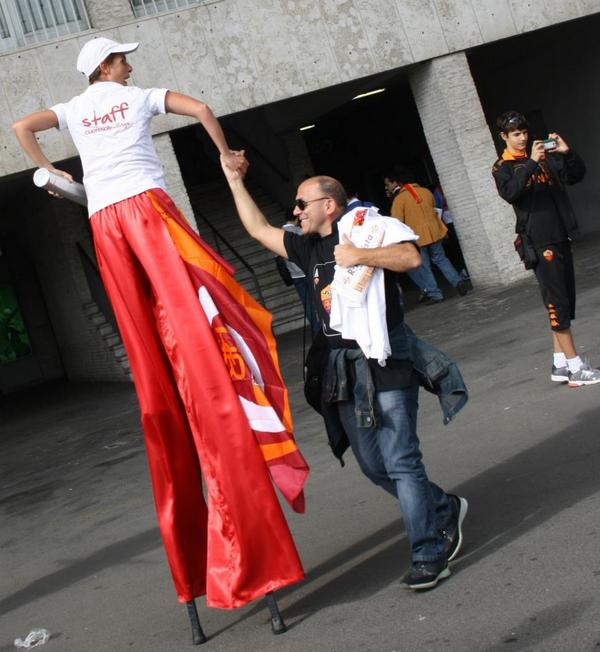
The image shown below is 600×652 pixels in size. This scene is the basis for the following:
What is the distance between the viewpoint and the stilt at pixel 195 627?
4.88 metres

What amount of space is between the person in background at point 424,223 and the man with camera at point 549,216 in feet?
27.0

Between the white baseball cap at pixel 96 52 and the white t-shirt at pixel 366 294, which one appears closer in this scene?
the white t-shirt at pixel 366 294

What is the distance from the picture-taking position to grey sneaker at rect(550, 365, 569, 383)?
830 centimetres

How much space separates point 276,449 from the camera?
15.9 ft

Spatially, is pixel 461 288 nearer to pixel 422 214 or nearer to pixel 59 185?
pixel 422 214

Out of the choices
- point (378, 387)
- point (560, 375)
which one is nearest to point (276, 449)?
point (378, 387)

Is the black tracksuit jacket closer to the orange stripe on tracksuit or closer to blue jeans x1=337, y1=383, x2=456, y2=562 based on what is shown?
blue jeans x1=337, y1=383, x2=456, y2=562

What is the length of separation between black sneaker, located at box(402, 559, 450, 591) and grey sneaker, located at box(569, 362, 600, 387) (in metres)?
3.49

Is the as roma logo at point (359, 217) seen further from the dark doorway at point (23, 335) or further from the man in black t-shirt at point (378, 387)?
the dark doorway at point (23, 335)

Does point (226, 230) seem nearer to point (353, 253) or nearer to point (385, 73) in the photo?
point (385, 73)

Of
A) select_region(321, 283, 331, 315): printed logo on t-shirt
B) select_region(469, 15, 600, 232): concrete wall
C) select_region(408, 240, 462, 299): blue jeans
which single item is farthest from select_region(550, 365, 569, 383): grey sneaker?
select_region(469, 15, 600, 232): concrete wall

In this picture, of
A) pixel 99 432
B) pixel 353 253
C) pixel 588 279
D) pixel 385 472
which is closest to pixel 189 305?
pixel 353 253

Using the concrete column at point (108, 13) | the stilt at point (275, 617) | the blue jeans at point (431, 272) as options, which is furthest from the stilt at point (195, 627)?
the blue jeans at point (431, 272)

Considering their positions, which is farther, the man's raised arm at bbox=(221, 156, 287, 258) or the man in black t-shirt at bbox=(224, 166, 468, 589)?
the man's raised arm at bbox=(221, 156, 287, 258)
